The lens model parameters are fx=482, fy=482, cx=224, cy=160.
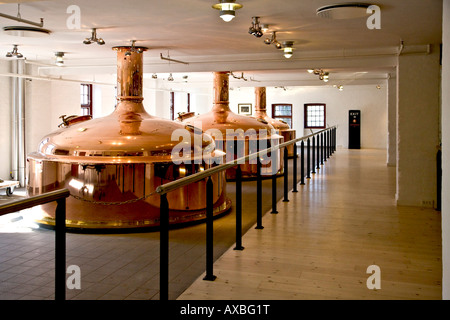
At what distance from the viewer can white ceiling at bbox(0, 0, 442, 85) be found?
480cm

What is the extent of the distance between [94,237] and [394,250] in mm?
3252

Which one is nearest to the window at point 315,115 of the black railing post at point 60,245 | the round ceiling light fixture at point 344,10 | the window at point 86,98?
the window at point 86,98

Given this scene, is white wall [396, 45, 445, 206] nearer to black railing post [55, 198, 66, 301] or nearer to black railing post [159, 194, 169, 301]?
black railing post [159, 194, 169, 301]

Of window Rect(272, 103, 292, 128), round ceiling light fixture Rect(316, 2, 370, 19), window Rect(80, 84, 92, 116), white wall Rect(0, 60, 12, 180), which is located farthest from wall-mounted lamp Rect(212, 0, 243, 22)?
window Rect(272, 103, 292, 128)

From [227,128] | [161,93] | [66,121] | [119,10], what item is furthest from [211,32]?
[161,93]

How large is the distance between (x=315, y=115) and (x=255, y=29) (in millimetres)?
16438

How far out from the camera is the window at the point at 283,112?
70.7ft

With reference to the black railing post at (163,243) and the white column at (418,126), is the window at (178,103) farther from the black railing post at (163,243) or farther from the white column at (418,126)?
the black railing post at (163,243)

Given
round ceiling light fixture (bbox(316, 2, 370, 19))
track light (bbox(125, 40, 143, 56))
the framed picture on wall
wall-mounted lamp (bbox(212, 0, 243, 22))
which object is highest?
the framed picture on wall

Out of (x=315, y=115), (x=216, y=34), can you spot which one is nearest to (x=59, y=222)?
(x=216, y=34)

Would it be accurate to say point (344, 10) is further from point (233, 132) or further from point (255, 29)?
point (233, 132)

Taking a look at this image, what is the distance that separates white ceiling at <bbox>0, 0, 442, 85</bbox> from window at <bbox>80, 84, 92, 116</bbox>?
3690mm

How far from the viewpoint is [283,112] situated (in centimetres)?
2169

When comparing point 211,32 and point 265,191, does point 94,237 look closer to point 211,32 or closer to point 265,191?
point 211,32
